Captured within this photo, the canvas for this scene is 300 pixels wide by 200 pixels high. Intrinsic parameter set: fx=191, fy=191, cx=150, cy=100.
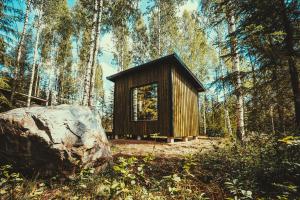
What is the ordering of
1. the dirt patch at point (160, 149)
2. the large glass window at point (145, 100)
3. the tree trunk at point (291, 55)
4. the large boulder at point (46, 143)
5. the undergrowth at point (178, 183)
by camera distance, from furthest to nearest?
the large glass window at point (145, 100)
the dirt patch at point (160, 149)
the tree trunk at point (291, 55)
the large boulder at point (46, 143)
the undergrowth at point (178, 183)

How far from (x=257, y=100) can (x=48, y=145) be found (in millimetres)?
4522

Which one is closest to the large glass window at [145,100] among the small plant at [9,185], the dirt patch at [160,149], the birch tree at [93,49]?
the birch tree at [93,49]

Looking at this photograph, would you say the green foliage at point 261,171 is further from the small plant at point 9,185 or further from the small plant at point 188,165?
the small plant at point 9,185

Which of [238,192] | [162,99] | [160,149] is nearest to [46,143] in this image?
[238,192]

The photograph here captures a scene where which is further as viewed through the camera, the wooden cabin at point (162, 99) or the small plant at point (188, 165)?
the wooden cabin at point (162, 99)

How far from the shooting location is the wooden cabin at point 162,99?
8.40 m

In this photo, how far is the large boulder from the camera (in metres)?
3.22

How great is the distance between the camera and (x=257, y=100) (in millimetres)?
4531

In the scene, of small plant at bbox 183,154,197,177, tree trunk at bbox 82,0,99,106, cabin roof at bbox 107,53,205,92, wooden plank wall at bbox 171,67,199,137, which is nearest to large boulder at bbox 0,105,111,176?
small plant at bbox 183,154,197,177

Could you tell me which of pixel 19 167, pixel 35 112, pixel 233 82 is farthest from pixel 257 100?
pixel 19 167

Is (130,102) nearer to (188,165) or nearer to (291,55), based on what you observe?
(188,165)

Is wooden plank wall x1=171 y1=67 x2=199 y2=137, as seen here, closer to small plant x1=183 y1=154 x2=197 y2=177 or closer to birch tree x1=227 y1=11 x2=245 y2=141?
birch tree x1=227 y1=11 x2=245 y2=141

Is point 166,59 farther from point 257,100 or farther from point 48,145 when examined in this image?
point 48,145

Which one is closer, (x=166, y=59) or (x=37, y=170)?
(x=37, y=170)
